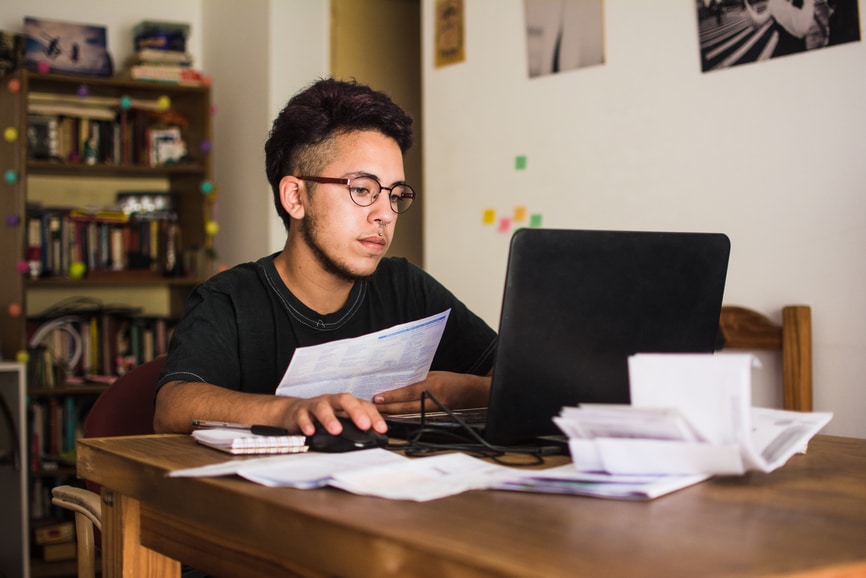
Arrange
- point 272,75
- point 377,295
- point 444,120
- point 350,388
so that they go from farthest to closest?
point 272,75
point 444,120
point 377,295
point 350,388

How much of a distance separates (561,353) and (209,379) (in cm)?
65

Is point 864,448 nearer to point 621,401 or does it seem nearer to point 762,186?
point 621,401

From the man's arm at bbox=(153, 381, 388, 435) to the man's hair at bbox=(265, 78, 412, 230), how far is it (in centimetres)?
56

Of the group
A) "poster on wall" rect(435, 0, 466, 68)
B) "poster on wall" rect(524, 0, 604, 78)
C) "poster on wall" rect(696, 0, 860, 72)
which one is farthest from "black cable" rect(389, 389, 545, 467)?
"poster on wall" rect(435, 0, 466, 68)

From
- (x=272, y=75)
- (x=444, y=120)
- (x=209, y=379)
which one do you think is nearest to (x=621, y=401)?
(x=209, y=379)

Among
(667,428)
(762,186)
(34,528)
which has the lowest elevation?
(34,528)

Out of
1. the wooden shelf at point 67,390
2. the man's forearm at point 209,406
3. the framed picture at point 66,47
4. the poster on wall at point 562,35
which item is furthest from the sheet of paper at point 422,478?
the framed picture at point 66,47

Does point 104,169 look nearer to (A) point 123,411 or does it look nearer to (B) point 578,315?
(A) point 123,411

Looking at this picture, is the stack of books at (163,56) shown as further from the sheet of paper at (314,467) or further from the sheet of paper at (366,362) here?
the sheet of paper at (314,467)

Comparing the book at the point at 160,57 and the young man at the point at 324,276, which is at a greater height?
the book at the point at 160,57

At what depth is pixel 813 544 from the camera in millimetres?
750

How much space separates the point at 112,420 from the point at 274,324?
32cm

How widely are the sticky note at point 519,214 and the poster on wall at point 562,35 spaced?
1.47 ft

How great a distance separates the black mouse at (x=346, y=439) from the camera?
3.65 ft
